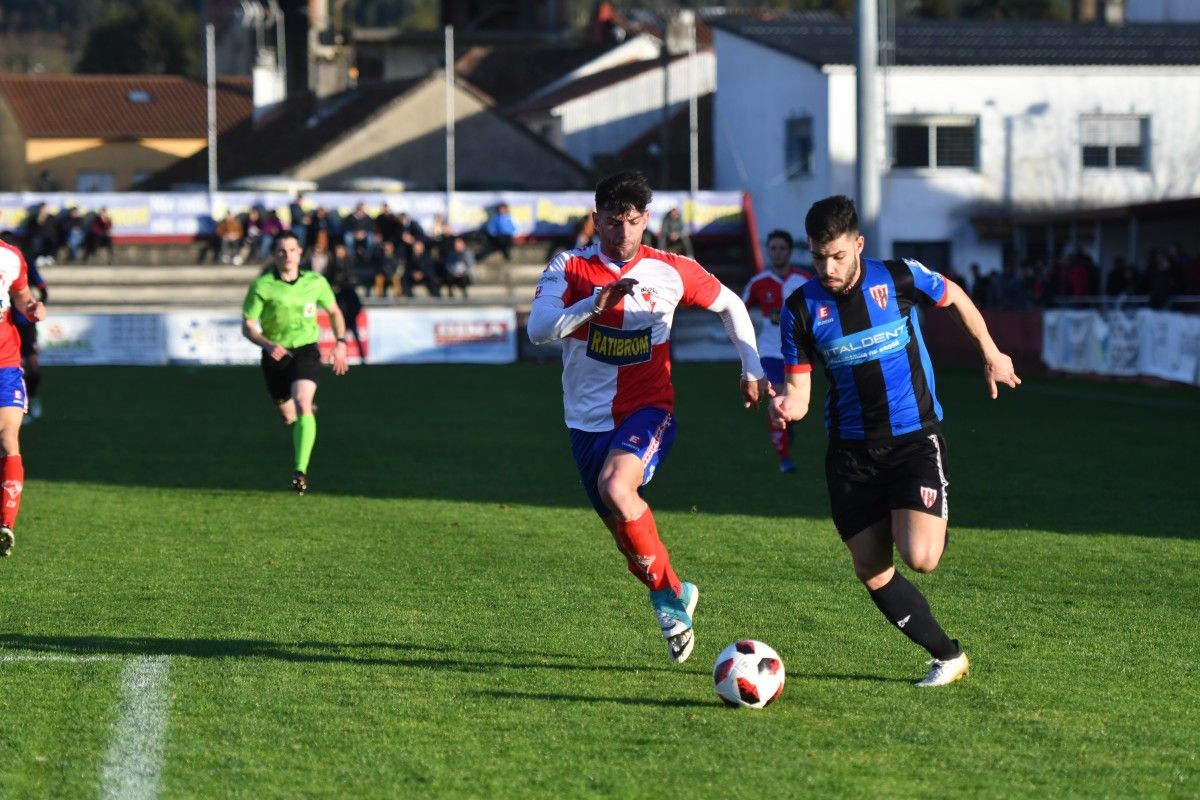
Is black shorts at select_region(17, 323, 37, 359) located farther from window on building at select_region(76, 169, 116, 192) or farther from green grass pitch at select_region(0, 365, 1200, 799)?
window on building at select_region(76, 169, 116, 192)

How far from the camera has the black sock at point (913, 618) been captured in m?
7.03

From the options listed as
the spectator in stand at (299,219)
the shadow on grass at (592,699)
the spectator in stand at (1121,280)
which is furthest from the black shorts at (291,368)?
the spectator in stand at (299,219)

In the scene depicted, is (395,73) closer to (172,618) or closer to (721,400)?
(721,400)

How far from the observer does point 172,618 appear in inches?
342

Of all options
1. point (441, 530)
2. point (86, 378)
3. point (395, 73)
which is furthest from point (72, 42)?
point (441, 530)

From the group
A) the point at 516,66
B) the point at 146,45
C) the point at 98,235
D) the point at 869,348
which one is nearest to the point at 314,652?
the point at 869,348

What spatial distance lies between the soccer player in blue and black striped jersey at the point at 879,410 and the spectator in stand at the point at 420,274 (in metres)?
33.3

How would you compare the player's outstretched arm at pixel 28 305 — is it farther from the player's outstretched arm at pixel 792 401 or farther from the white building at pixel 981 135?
the white building at pixel 981 135

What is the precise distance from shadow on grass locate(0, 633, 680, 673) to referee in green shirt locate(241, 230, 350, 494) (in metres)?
6.23

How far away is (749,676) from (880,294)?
1.61 metres

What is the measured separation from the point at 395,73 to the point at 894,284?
226ft

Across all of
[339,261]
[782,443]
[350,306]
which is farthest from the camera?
[339,261]

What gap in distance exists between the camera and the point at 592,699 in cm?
684

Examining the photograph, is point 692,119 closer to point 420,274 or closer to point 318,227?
point 420,274
